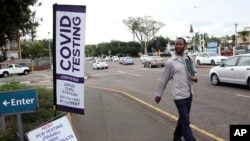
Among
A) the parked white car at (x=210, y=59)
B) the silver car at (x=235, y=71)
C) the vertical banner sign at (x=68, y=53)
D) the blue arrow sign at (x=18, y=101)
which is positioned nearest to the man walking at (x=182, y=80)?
the vertical banner sign at (x=68, y=53)

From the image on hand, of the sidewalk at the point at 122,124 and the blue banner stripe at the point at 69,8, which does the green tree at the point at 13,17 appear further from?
the blue banner stripe at the point at 69,8

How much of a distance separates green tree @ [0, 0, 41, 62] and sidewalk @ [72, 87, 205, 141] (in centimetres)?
305

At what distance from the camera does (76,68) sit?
500 cm

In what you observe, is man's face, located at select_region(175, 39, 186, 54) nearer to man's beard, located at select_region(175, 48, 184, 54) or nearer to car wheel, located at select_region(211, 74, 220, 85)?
man's beard, located at select_region(175, 48, 184, 54)

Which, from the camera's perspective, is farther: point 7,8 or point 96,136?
point 7,8

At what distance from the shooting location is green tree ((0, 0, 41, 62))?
9359 millimetres

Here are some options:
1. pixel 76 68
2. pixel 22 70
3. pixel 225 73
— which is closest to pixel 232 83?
pixel 225 73

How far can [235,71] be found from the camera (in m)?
15.0

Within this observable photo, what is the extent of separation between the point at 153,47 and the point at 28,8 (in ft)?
362

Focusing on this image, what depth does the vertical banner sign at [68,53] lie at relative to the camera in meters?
4.94

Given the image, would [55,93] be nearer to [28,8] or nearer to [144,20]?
[28,8]

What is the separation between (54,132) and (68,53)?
3.68 feet

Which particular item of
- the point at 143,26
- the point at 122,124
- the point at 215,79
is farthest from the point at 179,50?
the point at 143,26

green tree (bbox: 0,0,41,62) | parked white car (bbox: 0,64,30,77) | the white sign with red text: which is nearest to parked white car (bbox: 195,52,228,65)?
parked white car (bbox: 0,64,30,77)
